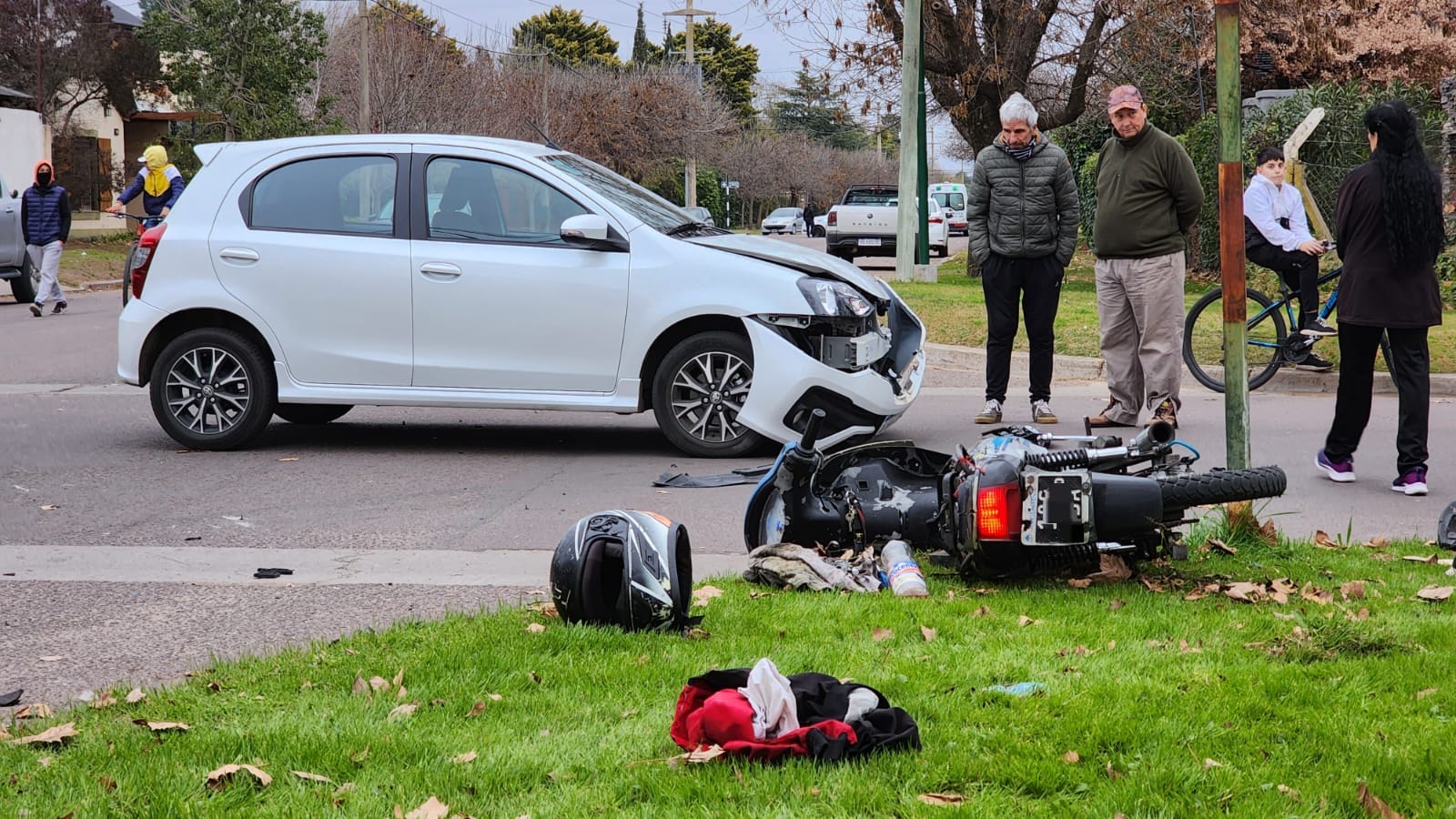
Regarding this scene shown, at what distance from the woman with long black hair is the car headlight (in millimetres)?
2575

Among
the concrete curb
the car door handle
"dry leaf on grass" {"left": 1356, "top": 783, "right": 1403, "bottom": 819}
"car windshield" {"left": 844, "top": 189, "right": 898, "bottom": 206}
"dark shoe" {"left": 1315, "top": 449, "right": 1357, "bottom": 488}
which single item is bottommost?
"dry leaf on grass" {"left": 1356, "top": 783, "right": 1403, "bottom": 819}

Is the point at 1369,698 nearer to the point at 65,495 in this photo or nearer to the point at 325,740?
the point at 325,740

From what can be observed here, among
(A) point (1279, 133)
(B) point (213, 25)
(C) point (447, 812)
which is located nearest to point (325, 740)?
(C) point (447, 812)

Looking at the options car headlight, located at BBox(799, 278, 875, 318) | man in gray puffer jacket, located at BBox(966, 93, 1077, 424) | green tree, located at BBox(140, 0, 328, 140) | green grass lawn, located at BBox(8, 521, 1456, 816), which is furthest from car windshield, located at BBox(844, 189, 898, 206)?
green grass lawn, located at BBox(8, 521, 1456, 816)

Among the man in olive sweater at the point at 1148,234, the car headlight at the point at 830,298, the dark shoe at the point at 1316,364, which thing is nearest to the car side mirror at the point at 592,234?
the car headlight at the point at 830,298

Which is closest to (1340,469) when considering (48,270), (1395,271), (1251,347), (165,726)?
(1395,271)

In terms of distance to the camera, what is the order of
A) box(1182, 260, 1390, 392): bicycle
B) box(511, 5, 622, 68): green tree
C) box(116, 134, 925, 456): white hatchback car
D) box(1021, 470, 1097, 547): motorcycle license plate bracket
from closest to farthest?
box(1021, 470, 1097, 547): motorcycle license plate bracket
box(116, 134, 925, 456): white hatchback car
box(1182, 260, 1390, 392): bicycle
box(511, 5, 622, 68): green tree

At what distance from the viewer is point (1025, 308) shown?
33.2 ft

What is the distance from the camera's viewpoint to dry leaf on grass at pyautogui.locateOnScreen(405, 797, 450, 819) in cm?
327

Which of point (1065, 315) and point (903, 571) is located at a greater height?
point (1065, 315)

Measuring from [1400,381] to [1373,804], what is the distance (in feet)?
16.3

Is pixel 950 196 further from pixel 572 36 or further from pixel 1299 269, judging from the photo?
pixel 1299 269

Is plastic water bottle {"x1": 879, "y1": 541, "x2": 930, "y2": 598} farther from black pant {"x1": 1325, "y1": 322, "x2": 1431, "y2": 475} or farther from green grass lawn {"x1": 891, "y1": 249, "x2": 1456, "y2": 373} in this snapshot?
green grass lawn {"x1": 891, "y1": 249, "x2": 1456, "y2": 373}

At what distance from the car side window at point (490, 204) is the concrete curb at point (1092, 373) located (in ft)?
15.8
